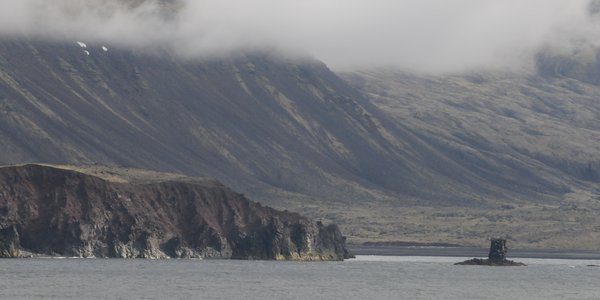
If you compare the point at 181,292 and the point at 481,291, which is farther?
the point at 481,291

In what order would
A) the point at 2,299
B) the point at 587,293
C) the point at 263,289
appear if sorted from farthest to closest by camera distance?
1. the point at 587,293
2. the point at 263,289
3. the point at 2,299

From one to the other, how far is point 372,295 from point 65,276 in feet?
138

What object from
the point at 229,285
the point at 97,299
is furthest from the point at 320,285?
the point at 97,299

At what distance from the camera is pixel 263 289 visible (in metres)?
180

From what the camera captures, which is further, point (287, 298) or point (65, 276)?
point (65, 276)

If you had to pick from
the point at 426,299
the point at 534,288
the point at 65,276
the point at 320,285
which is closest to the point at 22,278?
the point at 65,276

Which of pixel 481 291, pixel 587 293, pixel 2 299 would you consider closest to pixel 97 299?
pixel 2 299

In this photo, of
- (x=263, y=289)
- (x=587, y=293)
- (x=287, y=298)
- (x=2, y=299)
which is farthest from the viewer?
(x=587, y=293)

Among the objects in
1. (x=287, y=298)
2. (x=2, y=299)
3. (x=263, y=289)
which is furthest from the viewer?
(x=263, y=289)

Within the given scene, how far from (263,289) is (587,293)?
42.2 meters

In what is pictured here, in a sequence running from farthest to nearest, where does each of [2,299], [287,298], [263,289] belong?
[263,289] → [287,298] → [2,299]

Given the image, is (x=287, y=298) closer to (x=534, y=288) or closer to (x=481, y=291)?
(x=481, y=291)

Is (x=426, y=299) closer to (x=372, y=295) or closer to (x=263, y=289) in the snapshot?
(x=372, y=295)

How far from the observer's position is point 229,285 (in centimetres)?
18562
